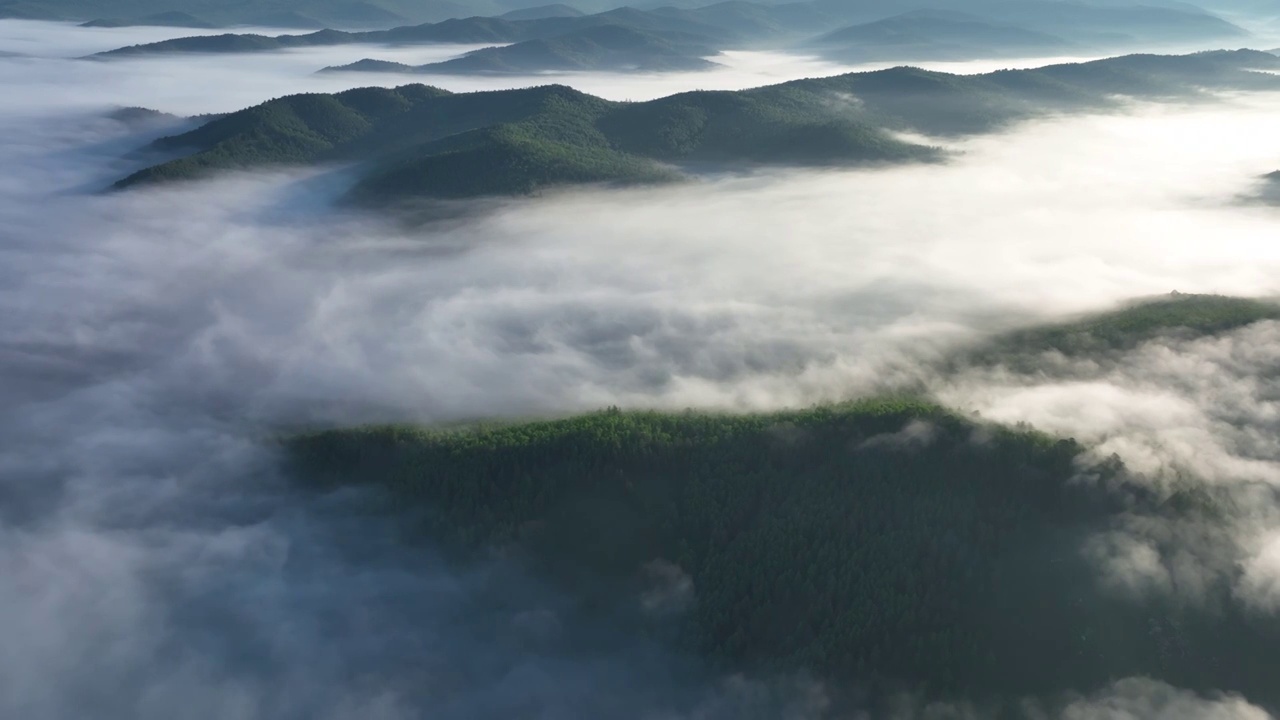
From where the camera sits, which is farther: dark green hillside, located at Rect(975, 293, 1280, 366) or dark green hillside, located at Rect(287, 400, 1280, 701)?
dark green hillside, located at Rect(975, 293, 1280, 366)

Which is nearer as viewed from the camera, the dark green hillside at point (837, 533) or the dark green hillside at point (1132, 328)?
the dark green hillside at point (837, 533)

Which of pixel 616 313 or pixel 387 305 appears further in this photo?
pixel 387 305

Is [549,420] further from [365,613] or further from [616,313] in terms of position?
[616,313]

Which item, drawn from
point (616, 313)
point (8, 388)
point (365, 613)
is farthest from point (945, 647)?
point (8, 388)

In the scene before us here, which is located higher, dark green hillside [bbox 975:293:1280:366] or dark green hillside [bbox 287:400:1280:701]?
dark green hillside [bbox 975:293:1280:366]
